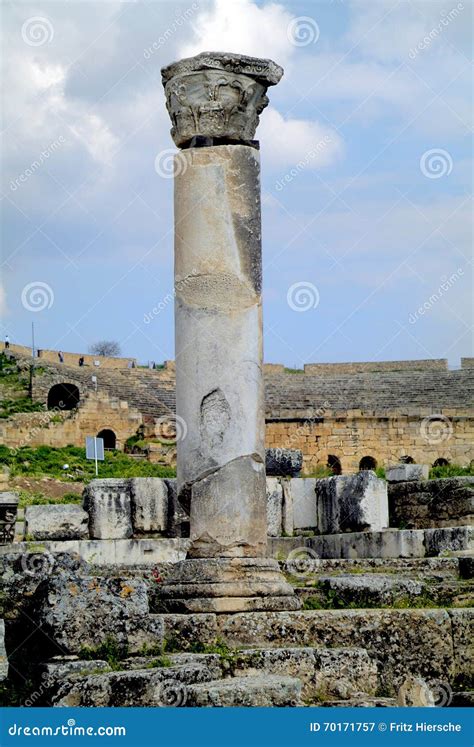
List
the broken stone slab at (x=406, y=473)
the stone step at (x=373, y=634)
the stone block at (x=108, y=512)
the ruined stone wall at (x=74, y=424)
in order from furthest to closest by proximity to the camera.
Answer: the ruined stone wall at (x=74, y=424)
the broken stone slab at (x=406, y=473)
the stone block at (x=108, y=512)
the stone step at (x=373, y=634)

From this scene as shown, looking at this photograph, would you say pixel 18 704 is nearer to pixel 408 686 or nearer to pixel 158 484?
pixel 408 686

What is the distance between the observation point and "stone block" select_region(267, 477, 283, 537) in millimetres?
15555

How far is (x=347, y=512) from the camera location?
50.4 ft

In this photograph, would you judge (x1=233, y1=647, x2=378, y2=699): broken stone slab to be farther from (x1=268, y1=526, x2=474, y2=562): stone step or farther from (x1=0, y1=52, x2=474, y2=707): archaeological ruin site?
(x1=268, y1=526, x2=474, y2=562): stone step

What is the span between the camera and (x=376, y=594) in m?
9.94

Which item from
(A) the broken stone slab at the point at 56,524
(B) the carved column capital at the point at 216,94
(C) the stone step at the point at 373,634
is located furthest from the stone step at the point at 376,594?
(A) the broken stone slab at the point at 56,524

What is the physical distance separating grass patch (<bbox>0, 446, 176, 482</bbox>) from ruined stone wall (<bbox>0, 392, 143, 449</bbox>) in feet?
4.04

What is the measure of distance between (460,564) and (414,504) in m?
3.97

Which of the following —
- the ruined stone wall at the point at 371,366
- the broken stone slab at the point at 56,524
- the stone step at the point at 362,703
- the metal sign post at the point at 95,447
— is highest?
the ruined stone wall at the point at 371,366

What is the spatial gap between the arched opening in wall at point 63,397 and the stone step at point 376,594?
38221 millimetres

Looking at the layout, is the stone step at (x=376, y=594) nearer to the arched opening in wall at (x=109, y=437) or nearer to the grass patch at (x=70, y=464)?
the grass patch at (x=70, y=464)

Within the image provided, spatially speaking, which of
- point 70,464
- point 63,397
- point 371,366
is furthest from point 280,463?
point 371,366

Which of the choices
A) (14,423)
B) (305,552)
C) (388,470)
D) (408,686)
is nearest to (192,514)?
(408,686)

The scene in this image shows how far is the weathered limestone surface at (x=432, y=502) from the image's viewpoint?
14875 millimetres
